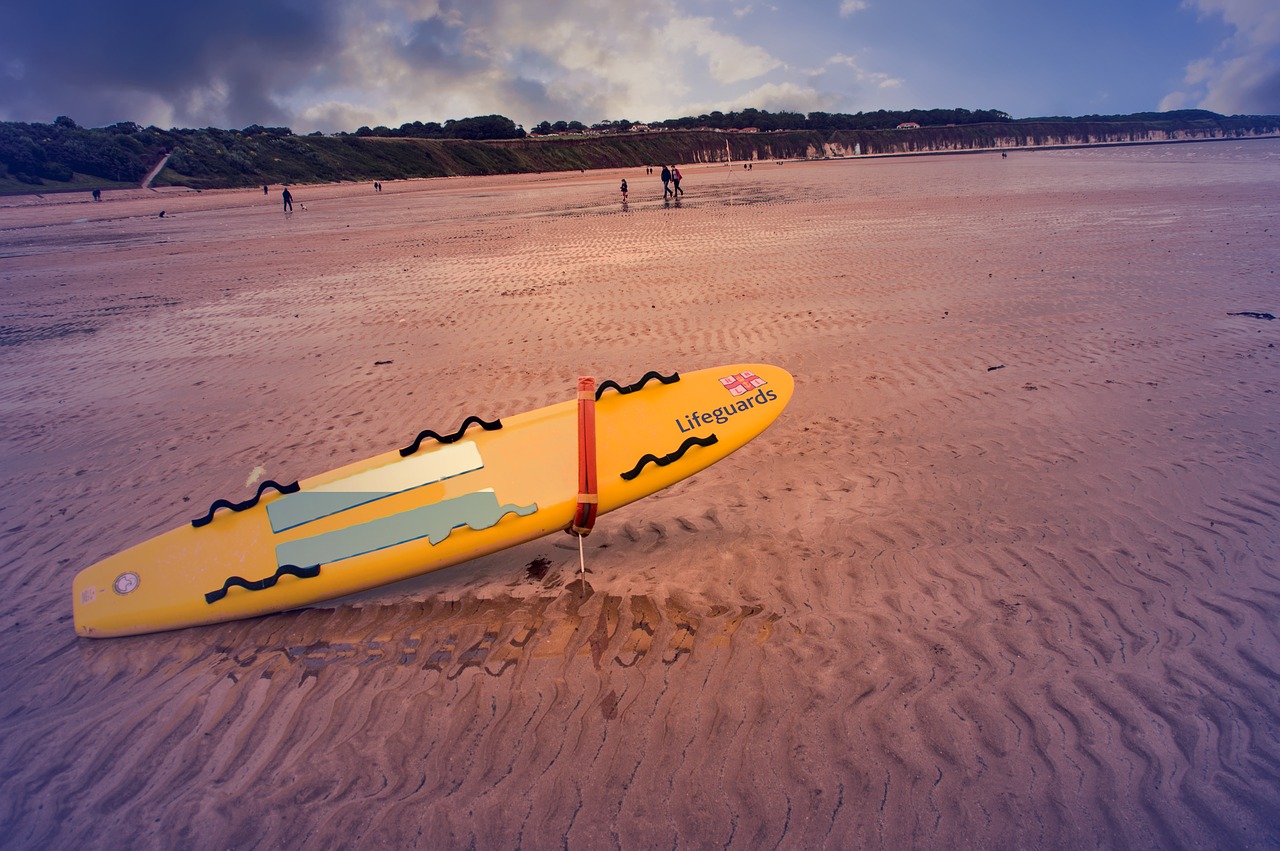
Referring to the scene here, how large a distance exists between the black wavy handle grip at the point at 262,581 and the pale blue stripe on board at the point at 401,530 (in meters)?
0.08

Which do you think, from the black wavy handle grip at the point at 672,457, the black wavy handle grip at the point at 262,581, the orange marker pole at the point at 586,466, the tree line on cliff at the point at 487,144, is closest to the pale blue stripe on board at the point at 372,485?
the black wavy handle grip at the point at 262,581

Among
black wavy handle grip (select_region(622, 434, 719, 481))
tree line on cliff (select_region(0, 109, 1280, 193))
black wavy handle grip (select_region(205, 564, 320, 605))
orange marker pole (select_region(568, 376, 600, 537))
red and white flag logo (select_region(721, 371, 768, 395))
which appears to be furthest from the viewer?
tree line on cliff (select_region(0, 109, 1280, 193))

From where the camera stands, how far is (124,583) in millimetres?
3617

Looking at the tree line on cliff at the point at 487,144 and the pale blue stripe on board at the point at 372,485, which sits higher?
the tree line on cliff at the point at 487,144

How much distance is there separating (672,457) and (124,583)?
10.2ft

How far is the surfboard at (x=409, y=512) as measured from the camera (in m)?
3.53

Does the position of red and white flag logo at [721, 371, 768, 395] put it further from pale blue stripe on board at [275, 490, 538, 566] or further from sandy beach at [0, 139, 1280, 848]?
pale blue stripe on board at [275, 490, 538, 566]

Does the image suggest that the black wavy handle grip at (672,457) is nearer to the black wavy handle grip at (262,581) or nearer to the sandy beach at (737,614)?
the sandy beach at (737,614)

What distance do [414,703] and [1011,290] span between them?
33.8 feet

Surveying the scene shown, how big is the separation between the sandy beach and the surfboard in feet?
0.68

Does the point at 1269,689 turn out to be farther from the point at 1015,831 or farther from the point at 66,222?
the point at 66,222

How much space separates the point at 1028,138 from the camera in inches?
4643

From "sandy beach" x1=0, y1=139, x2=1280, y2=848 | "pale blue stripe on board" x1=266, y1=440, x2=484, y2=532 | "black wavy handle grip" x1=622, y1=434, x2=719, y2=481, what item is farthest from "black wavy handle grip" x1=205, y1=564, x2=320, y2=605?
"black wavy handle grip" x1=622, y1=434, x2=719, y2=481

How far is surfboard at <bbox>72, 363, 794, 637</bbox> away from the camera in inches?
139
